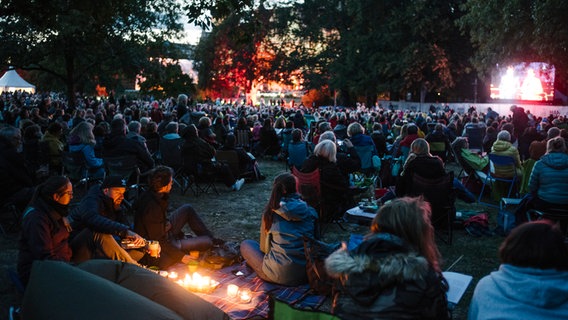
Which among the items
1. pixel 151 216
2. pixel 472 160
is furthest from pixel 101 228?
pixel 472 160

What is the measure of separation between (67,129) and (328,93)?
126 ft

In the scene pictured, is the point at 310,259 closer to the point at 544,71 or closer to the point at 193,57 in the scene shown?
the point at 544,71

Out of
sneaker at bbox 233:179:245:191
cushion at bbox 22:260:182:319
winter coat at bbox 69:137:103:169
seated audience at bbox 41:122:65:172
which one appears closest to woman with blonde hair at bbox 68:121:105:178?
winter coat at bbox 69:137:103:169

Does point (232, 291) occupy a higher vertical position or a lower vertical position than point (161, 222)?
lower

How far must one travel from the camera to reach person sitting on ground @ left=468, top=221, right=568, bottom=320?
2.59 metres

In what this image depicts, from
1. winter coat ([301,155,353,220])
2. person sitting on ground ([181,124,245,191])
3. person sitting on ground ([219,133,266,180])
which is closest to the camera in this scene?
winter coat ([301,155,353,220])

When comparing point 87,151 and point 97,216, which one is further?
point 87,151

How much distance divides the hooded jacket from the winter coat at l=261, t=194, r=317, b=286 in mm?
2521

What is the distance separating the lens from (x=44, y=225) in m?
4.43

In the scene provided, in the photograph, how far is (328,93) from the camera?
5016 centimetres

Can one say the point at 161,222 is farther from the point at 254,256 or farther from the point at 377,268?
the point at 377,268

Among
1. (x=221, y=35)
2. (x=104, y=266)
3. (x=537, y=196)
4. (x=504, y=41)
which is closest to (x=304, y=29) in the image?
(x=221, y=35)

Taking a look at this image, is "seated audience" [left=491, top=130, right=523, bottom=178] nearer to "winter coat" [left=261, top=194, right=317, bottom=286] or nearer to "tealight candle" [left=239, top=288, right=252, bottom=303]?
"winter coat" [left=261, top=194, right=317, bottom=286]

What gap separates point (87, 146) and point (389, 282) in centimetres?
749
